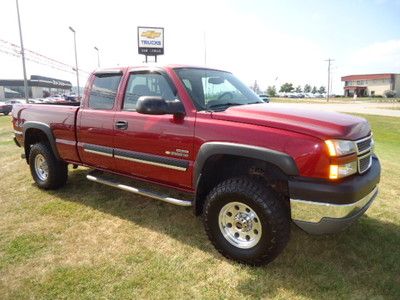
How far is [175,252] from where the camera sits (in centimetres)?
391

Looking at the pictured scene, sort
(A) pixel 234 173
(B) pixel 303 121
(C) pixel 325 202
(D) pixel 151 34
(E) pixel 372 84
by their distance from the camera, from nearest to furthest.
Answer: (C) pixel 325 202
(B) pixel 303 121
(A) pixel 234 173
(D) pixel 151 34
(E) pixel 372 84

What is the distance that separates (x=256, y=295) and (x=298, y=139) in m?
1.38

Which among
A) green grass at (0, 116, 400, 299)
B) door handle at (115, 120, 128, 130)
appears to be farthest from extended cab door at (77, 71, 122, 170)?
green grass at (0, 116, 400, 299)

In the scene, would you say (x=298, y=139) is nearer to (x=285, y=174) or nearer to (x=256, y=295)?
(x=285, y=174)

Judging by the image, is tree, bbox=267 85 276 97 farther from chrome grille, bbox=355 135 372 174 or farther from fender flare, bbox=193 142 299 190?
fender flare, bbox=193 142 299 190

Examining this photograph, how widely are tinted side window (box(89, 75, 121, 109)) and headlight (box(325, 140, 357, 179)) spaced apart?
9.36 ft

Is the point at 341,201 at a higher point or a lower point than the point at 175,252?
higher

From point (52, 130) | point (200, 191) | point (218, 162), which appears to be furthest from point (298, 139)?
point (52, 130)

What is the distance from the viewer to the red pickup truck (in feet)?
10.4

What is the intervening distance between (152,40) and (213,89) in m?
25.7

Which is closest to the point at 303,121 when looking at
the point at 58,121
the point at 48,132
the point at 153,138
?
the point at 153,138

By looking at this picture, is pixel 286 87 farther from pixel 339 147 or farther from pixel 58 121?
pixel 339 147

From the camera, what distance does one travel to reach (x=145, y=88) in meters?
4.51

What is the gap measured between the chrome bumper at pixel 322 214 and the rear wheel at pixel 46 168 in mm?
3992
